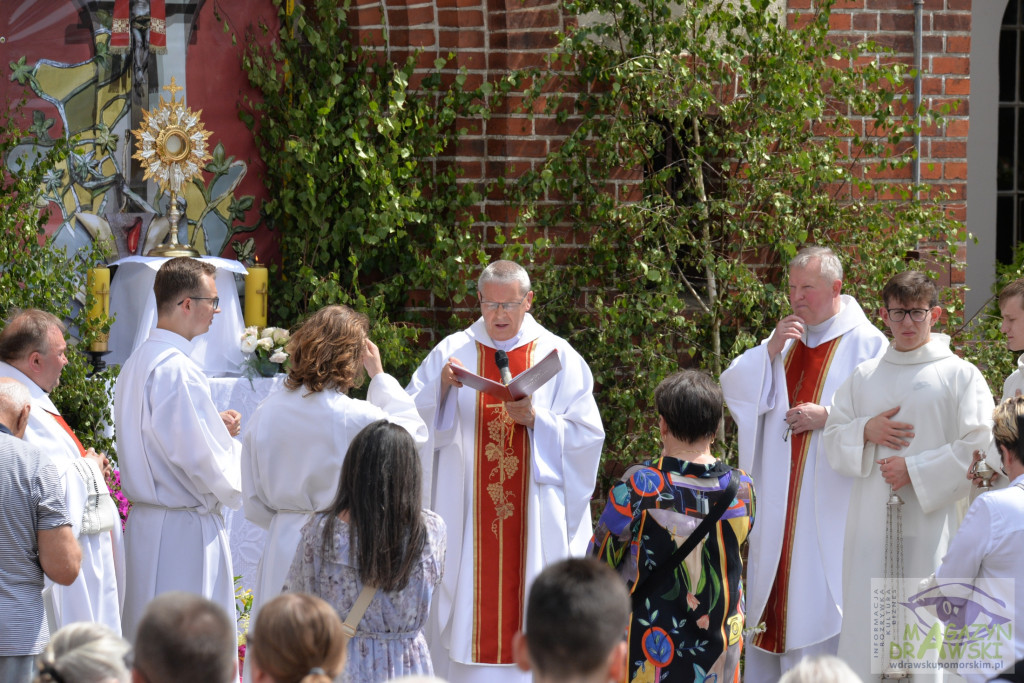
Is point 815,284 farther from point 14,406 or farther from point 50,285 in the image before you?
point 50,285

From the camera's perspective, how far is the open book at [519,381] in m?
4.57

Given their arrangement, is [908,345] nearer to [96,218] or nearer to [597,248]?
[597,248]

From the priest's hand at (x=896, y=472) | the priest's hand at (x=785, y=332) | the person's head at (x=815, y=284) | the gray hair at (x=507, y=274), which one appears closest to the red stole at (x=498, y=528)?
the gray hair at (x=507, y=274)

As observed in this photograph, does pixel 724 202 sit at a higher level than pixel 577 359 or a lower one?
higher

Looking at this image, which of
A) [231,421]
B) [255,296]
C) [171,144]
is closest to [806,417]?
[231,421]

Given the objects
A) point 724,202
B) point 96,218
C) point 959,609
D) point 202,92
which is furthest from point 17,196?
point 959,609

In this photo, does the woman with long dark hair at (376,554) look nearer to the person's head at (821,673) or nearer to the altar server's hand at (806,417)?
the person's head at (821,673)

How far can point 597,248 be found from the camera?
6.14 meters

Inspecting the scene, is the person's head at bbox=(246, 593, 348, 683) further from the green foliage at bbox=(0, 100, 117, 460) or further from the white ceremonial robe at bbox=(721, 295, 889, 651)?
the green foliage at bbox=(0, 100, 117, 460)

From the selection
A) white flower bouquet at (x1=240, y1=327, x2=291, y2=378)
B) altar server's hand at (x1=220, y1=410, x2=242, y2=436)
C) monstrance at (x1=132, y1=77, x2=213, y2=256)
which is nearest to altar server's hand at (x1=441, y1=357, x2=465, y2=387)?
altar server's hand at (x1=220, y1=410, x2=242, y2=436)

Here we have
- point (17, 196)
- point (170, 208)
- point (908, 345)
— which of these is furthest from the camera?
point (170, 208)

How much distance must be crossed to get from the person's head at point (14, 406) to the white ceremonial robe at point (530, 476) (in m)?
1.70

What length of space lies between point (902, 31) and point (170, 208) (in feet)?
13.1

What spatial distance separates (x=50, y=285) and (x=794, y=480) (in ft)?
11.3
